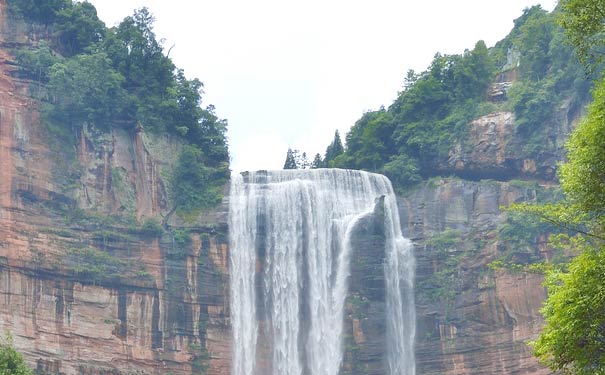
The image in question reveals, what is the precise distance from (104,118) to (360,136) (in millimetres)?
15219

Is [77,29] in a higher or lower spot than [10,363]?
higher

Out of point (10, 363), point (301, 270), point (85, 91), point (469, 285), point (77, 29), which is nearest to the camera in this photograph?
point (10, 363)

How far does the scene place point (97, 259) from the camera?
4934cm

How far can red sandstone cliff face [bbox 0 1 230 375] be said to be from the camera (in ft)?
156

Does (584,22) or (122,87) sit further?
Result: (122,87)

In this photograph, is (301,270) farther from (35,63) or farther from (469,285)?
(35,63)

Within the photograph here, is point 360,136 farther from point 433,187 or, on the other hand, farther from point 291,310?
point 291,310

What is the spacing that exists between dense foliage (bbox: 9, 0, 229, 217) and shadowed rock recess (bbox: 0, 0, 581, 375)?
67 centimetres

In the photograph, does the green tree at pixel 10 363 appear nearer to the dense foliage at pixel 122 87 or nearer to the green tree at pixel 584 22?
the dense foliage at pixel 122 87

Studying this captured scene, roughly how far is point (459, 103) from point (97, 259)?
2166 cm

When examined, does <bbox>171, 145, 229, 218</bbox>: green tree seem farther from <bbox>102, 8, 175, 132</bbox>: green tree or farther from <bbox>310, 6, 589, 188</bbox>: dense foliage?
<bbox>310, 6, 589, 188</bbox>: dense foliage

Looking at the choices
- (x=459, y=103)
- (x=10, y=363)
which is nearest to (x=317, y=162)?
(x=459, y=103)

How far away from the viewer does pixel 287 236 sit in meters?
53.9

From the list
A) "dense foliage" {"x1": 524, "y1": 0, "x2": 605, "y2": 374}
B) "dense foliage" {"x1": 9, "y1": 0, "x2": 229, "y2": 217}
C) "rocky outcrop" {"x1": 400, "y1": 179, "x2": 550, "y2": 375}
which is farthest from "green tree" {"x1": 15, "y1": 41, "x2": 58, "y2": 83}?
"dense foliage" {"x1": 524, "y1": 0, "x2": 605, "y2": 374}
